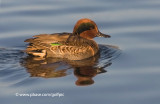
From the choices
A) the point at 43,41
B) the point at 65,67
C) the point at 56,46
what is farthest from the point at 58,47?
the point at 65,67

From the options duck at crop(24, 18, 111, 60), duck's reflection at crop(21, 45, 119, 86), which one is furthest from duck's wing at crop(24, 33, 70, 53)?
duck's reflection at crop(21, 45, 119, 86)

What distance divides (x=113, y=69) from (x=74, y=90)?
5.20 feet

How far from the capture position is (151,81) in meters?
10.3

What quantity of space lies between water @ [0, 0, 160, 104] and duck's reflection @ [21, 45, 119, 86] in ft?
0.07

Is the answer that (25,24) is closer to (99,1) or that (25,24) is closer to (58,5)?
(58,5)

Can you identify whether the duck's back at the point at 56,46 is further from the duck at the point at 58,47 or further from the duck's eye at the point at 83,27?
the duck's eye at the point at 83,27

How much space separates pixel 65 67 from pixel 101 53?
64.4 inches

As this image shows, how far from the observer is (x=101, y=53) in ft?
41.6

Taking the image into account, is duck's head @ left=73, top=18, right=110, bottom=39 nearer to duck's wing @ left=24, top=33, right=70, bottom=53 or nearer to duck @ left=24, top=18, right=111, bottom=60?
duck @ left=24, top=18, right=111, bottom=60

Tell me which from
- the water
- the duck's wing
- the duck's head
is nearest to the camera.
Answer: the water

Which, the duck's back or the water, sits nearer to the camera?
the water

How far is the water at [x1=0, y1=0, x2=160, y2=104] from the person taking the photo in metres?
9.76

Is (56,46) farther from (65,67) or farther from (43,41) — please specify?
(65,67)

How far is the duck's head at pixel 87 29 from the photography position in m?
12.7
